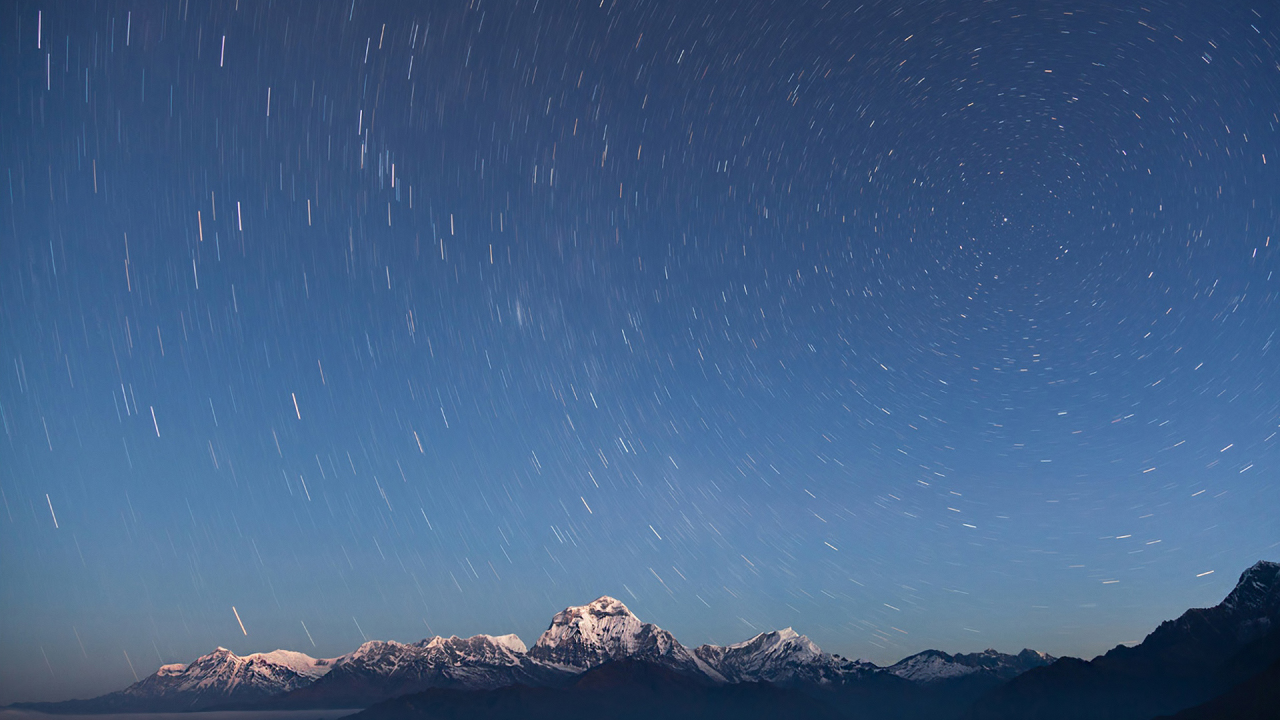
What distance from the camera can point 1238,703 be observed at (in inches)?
6540

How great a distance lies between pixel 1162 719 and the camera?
6698 inches

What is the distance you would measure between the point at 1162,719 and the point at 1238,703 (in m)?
15.2
